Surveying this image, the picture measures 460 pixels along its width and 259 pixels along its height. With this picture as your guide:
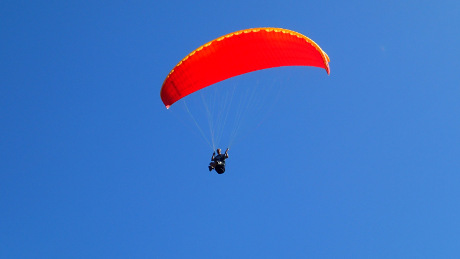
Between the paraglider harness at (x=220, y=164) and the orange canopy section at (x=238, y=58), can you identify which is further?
the paraglider harness at (x=220, y=164)

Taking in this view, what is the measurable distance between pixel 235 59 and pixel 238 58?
0.38 ft

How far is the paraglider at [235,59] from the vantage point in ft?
65.9

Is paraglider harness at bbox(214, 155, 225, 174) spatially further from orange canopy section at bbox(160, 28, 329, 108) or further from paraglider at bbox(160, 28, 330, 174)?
orange canopy section at bbox(160, 28, 329, 108)

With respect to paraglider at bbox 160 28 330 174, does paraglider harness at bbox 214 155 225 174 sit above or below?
below

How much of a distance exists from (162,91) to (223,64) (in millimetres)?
2472

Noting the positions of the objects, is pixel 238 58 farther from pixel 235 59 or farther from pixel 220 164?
pixel 220 164

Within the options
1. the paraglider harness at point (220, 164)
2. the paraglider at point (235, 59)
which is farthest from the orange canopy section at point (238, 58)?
the paraglider harness at point (220, 164)

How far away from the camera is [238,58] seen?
2122cm

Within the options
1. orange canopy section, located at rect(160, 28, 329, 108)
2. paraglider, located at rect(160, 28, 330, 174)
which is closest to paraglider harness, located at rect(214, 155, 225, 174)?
paraglider, located at rect(160, 28, 330, 174)

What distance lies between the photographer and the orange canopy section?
65.9ft

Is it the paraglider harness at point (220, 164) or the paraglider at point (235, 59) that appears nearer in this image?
the paraglider at point (235, 59)

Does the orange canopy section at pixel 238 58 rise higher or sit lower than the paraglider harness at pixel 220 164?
higher

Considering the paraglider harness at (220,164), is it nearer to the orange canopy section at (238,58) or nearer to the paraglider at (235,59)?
the paraglider at (235,59)

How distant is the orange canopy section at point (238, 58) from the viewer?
20.1m
